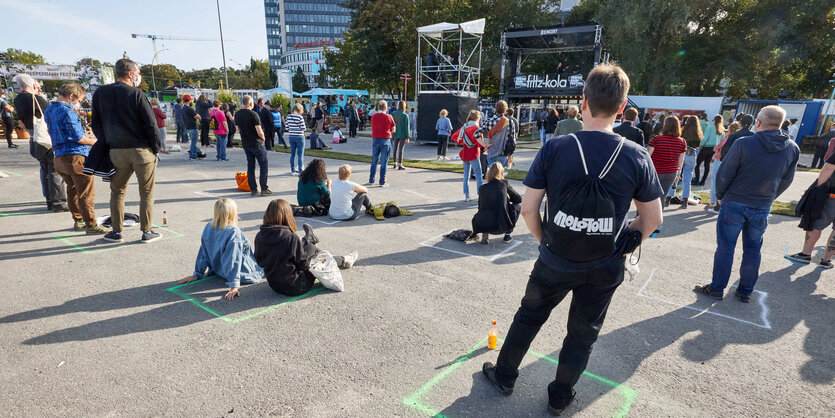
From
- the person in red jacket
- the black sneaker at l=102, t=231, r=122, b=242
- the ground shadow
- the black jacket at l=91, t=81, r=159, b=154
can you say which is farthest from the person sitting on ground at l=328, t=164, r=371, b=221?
the ground shadow

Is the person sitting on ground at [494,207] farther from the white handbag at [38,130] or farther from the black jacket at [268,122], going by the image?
the black jacket at [268,122]

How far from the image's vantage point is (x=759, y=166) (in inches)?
164

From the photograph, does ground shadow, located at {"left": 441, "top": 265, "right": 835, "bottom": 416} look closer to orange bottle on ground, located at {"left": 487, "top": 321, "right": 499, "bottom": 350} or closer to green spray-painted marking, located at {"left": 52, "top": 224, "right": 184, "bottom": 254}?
orange bottle on ground, located at {"left": 487, "top": 321, "right": 499, "bottom": 350}

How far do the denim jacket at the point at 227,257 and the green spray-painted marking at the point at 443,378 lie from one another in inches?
93.5

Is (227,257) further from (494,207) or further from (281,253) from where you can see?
(494,207)

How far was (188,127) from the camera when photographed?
13.9 metres

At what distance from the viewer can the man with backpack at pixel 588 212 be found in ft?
7.01

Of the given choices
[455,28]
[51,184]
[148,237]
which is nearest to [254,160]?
[148,237]

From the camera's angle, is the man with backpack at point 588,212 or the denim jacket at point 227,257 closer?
the man with backpack at point 588,212

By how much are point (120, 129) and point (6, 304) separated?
2242 millimetres

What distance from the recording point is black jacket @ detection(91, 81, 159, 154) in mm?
5020

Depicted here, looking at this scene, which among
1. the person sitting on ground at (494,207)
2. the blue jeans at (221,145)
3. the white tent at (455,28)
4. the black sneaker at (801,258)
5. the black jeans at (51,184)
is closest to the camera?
the black sneaker at (801,258)

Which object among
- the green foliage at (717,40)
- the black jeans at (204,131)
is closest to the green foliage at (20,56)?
the black jeans at (204,131)

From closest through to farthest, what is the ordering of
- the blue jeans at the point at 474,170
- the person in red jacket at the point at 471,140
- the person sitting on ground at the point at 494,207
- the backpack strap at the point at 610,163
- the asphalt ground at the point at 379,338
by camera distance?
→ the backpack strap at the point at 610,163 → the asphalt ground at the point at 379,338 → the person sitting on ground at the point at 494,207 → the person in red jacket at the point at 471,140 → the blue jeans at the point at 474,170
